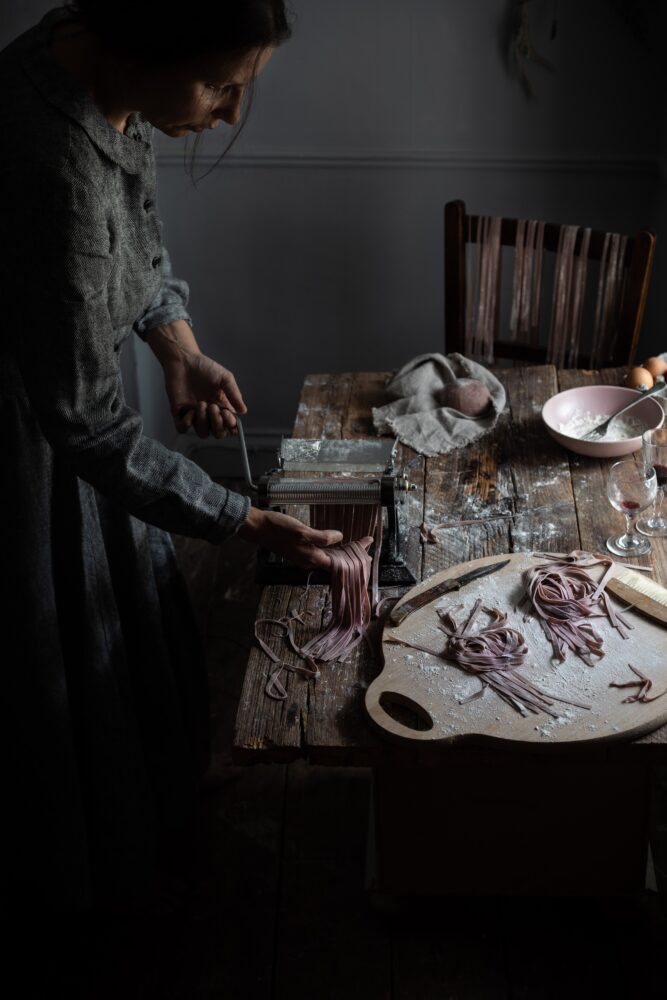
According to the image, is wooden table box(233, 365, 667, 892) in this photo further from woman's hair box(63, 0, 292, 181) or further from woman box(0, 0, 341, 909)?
woman's hair box(63, 0, 292, 181)

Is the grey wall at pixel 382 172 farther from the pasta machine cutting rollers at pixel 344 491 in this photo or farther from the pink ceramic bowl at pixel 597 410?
the pasta machine cutting rollers at pixel 344 491

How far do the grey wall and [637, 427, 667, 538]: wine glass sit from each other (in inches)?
52.5

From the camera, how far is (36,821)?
1.92m

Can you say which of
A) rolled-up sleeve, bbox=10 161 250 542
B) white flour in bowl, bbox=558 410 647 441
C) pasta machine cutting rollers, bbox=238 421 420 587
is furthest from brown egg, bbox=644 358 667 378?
rolled-up sleeve, bbox=10 161 250 542

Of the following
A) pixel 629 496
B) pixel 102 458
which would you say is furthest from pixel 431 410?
Result: pixel 102 458

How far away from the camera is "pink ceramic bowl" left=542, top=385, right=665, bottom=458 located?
6.73 ft

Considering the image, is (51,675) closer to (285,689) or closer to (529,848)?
(285,689)

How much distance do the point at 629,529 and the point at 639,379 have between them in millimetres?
545

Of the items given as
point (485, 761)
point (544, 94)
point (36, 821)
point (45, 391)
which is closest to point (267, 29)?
point (45, 391)

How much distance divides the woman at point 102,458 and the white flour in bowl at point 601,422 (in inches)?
31.4

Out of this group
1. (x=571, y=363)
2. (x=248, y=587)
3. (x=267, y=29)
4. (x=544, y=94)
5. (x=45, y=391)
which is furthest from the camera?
(x=248, y=587)

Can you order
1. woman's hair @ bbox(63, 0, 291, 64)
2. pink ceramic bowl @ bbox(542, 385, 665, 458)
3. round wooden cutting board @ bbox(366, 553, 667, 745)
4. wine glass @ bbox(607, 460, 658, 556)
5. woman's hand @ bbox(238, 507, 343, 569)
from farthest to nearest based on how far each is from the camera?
1. pink ceramic bowl @ bbox(542, 385, 665, 458)
2. wine glass @ bbox(607, 460, 658, 556)
3. woman's hand @ bbox(238, 507, 343, 569)
4. round wooden cutting board @ bbox(366, 553, 667, 745)
5. woman's hair @ bbox(63, 0, 291, 64)

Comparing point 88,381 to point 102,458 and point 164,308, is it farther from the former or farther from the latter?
point 164,308

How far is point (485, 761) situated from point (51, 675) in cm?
83
